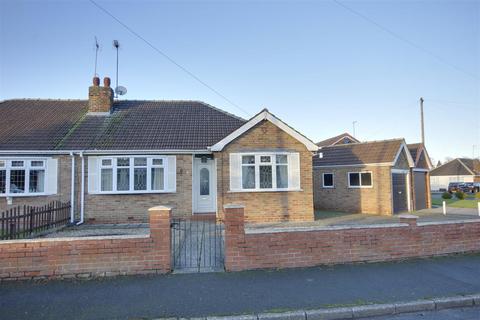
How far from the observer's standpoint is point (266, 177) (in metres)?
12.0

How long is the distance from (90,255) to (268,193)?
7624 mm

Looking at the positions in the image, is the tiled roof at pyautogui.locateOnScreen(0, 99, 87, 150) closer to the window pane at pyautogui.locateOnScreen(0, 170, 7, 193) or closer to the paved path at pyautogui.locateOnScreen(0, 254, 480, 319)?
the window pane at pyautogui.locateOnScreen(0, 170, 7, 193)

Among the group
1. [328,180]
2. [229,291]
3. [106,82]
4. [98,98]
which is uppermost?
[106,82]

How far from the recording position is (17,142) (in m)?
11.7

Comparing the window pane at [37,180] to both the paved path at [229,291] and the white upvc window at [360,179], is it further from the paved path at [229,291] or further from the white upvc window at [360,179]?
the white upvc window at [360,179]

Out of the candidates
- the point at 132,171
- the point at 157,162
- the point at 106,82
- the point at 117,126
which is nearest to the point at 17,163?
the point at 117,126

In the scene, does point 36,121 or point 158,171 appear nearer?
point 158,171

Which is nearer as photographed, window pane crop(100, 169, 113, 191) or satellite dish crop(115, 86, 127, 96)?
window pane crop(100, 169, 113, 191)

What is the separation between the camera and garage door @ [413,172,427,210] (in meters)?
Result: 17.6

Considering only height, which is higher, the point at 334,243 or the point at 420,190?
the point at 420,190

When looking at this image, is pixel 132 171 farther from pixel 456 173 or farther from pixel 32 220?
pixel 456 173

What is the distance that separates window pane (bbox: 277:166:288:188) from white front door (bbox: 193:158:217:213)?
2789 millimetres

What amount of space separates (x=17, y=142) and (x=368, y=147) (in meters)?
18.1

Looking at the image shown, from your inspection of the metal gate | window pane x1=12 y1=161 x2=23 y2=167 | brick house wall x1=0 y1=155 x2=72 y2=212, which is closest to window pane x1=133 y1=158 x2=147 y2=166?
brick house wall x1=0 y1=155 x2=72 y2=212
